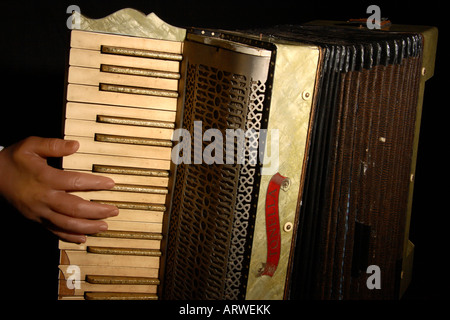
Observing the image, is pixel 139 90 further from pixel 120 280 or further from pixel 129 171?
pixel 120 280

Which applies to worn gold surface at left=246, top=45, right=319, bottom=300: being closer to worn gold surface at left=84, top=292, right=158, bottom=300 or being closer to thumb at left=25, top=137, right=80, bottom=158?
worn gold surface at left=84, top=292, right=158, bottom=300

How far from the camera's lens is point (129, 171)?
1658mm

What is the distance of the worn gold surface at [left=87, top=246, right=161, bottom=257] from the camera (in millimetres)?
1722

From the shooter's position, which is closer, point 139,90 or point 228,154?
point 228,154

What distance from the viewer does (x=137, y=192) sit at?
5.53 feet

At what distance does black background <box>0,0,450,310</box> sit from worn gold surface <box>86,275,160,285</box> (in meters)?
0.79

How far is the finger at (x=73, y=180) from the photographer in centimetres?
160

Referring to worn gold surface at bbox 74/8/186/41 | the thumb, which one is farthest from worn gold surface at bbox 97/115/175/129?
worn gold surface at bbox 74/8/186/41

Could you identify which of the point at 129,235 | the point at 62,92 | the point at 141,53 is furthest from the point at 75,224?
the point at 62,92

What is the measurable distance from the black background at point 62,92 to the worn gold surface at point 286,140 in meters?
1.21

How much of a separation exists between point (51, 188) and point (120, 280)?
1.31 ft

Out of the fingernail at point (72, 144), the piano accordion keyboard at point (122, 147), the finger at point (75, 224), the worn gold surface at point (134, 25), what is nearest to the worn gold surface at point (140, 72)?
the piano accordion keyboard at point (122, 147)

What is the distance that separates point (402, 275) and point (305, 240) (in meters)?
0.86

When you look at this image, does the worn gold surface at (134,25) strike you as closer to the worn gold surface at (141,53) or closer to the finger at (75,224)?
the worn gold surface at (141,53)
